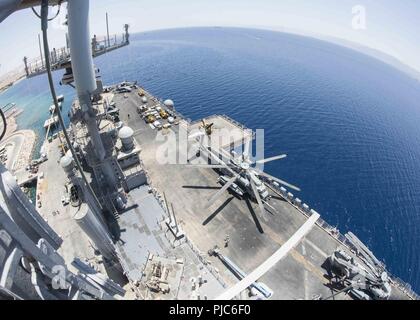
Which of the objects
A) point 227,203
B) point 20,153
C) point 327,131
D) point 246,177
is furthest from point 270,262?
point 20,153

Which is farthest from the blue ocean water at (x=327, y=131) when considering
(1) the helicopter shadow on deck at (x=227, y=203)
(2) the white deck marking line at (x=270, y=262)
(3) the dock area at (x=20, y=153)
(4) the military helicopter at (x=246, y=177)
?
(1) the helicopter shadow on deck at (x=227, y=203)

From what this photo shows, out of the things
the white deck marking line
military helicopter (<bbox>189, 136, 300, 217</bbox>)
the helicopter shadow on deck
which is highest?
military helicopter (<bbox>189, 136, 300, 217</bbox>)

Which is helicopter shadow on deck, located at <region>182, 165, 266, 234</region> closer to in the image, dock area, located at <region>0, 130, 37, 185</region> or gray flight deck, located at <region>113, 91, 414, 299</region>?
gray flight deck, located at <region>113, 91, 414, 299</region>

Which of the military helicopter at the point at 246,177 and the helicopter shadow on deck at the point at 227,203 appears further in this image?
the military helicopter at the point at 246,177

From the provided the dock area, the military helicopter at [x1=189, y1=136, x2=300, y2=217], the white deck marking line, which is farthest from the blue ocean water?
the military helicopter at [x1=189, y1=136, x2=300, y2=217]

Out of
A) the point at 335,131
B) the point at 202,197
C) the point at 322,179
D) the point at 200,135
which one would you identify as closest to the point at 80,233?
the point at 202,197

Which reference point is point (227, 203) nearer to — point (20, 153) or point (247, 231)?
point (247, 231)

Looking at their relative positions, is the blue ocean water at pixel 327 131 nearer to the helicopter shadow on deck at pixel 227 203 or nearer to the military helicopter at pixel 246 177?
the military helicopter at pixel 246 177
